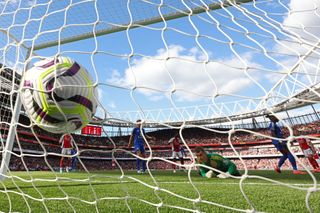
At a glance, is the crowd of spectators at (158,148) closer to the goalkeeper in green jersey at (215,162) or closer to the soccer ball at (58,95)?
the goalkeeper in green jersey at (215,162)

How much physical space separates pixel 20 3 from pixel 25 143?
25702 mm

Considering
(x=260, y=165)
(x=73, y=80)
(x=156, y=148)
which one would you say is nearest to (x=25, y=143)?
(x=156, y=148)

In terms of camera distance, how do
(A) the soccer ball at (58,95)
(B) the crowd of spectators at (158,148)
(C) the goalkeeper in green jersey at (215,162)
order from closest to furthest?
(A) the soccer ball at (58,95) → (C) the goalkeeper in green jersey at (215,162) → (B) the crowd of spectators at (158,148)

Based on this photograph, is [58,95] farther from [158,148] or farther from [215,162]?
[158,148]

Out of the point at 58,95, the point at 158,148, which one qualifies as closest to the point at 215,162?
the point at 58,95

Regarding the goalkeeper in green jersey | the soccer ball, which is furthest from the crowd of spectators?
the soccer ball

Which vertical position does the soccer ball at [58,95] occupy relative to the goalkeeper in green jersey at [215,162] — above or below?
above

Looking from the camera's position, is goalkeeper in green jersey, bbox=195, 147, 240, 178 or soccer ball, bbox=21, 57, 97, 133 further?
goalkeeper in green jersey, bbox=195, 147, 240, 178

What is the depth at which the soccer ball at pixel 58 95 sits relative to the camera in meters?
2.23

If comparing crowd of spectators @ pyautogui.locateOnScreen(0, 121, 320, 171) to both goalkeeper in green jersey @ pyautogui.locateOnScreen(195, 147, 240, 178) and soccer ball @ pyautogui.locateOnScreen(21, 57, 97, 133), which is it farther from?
soccer ball @ pyautogui.locateOnScreen(21, 57, 97, 133)

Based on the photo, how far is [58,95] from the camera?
2229 mm

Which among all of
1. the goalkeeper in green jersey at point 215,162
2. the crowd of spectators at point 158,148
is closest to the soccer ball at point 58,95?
the goalkeeper in green jersey at point 215,162

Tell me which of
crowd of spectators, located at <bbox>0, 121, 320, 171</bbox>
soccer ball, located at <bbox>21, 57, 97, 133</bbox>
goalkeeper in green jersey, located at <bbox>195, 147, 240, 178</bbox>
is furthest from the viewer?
crowd of spectators, located at <bbox>0, 121, 320, 171</bbox>

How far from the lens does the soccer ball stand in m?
2.23
